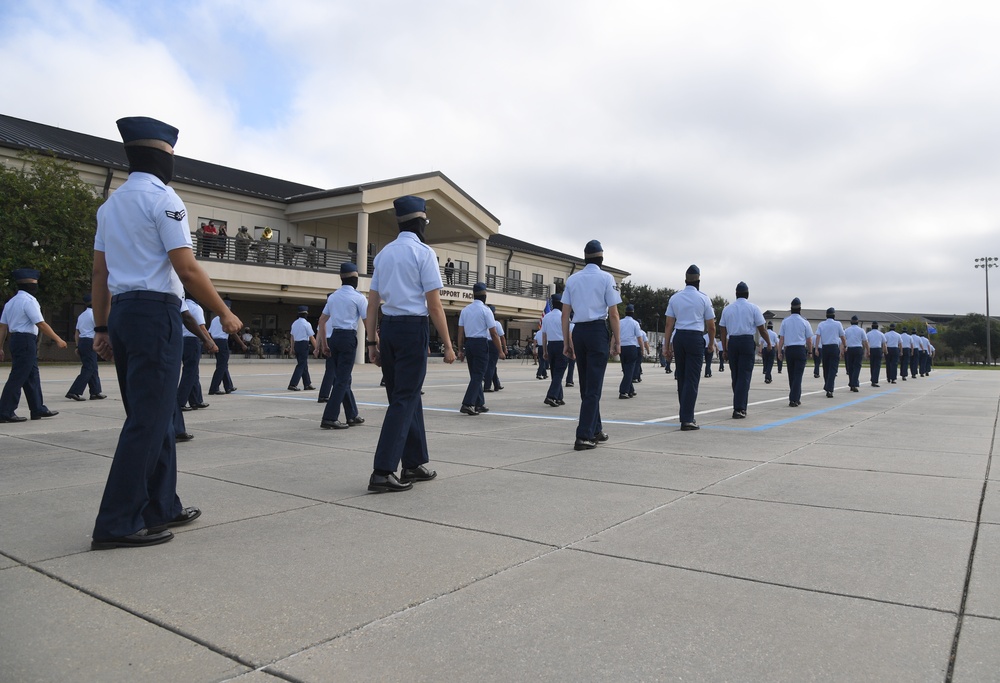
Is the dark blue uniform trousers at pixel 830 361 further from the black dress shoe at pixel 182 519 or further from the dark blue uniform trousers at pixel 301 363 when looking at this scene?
the black dress shoe at pixel 182 519

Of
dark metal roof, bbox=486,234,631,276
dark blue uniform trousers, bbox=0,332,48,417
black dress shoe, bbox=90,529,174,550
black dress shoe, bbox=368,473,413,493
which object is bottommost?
black dress shoe, bbox=90,529,174,550

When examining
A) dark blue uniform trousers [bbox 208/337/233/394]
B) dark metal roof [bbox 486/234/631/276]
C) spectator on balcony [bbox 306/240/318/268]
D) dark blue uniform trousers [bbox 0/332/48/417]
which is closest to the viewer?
dark blue uniform trousers [bbox 0/332/48/417]

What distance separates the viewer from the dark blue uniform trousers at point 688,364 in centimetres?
856

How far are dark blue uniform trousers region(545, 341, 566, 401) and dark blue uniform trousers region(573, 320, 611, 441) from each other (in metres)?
4.59

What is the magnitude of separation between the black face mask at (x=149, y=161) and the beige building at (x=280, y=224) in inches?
1012

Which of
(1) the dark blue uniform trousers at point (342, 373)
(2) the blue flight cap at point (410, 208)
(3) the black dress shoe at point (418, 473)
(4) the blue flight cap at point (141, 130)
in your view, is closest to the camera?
(4) the blue flight cap at point (141, 130)

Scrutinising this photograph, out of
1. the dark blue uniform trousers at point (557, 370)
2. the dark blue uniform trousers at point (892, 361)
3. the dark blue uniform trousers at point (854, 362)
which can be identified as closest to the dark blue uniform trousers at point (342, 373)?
the dark blue uniform trousers at point (557, 370)

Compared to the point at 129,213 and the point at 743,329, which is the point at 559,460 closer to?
the point at 129,213

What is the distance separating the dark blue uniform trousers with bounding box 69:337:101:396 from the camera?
1161 cm

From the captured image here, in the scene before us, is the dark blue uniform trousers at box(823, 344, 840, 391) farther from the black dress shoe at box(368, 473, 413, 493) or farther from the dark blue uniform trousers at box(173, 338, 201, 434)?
the black dress shoe at box(368, 473, 413, 493)

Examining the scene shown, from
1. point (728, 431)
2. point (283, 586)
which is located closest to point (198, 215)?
point (728, 431)

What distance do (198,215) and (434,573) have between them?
1277 inches

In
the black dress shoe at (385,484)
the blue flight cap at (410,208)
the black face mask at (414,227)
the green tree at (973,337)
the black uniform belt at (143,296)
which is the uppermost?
the green tree at (973,337)

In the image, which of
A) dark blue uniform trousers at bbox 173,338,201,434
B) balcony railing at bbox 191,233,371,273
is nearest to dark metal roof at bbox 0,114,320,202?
balcony railing at bbox 191,233,371,273
